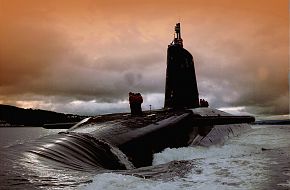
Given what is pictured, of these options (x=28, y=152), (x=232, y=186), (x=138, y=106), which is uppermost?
(x=138, y=106)

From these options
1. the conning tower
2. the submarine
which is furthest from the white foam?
the conning tower

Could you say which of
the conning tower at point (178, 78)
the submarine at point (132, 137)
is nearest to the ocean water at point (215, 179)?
the submarine at point (132, 137)

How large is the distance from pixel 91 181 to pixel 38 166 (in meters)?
1.48

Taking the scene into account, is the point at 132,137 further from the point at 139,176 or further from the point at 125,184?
the point at 125,184

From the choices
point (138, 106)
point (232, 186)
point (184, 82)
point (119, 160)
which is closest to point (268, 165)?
point (232, 186)

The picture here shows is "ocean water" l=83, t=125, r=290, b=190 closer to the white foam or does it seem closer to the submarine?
the white foam

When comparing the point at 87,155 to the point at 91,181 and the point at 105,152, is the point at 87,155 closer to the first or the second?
the point at 105,152

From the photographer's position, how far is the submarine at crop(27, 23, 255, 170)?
8703mm

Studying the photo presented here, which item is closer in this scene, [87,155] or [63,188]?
[63,188]

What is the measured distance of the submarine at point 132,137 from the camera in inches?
343

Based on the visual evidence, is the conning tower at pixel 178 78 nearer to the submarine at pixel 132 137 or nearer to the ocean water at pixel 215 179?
the submarine at pixel 132 137

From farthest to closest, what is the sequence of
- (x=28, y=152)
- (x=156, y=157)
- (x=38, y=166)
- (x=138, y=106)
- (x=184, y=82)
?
(x=184, y=82)
(x=138, y=106)
(x=156, y=157)
(x=28, y=152)
(x=38, y=166)

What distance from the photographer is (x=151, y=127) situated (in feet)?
46.1

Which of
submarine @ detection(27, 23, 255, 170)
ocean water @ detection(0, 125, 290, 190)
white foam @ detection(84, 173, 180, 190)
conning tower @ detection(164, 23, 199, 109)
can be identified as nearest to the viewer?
white foam @ detection(84, 173, 180, 190)
